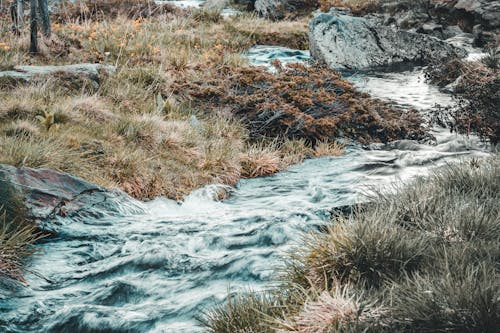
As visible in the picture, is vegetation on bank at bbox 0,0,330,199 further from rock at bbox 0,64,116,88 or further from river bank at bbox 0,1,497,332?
rock at bbox 0,64,116,88

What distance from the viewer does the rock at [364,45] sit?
15.2 m

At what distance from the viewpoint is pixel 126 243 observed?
5.72 meters

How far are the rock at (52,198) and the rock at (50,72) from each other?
3.45m

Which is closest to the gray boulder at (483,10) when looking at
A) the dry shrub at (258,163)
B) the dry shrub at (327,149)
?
the dry shrub at (327,149)

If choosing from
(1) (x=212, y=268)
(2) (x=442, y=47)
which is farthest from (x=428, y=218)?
(2) (x=442, y=47)

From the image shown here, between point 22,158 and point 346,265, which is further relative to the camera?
point 22,158

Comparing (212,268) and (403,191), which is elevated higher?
(403,191)

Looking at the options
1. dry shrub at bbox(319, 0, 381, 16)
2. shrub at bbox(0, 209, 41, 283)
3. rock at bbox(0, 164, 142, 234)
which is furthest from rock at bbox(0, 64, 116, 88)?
dry shrub at bbox(319, 0, 381, 16)

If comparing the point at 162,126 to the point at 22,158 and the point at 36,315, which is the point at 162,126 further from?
the point at 36,315

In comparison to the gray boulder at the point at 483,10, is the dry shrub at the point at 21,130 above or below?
above

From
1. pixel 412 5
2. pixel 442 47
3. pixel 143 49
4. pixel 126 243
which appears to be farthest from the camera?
pixel 412 5

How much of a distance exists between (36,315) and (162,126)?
15.1 ft

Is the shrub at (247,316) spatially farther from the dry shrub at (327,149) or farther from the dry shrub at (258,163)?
the dry shrub at (327,149)

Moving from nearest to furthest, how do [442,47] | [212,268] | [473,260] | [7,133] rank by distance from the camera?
[473,260] < [212,268] < [7,133] < [442,47]
